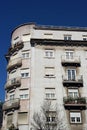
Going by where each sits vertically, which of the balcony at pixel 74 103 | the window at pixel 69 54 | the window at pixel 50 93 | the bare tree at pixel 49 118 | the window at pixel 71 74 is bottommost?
the bare tree at pixel 49 118

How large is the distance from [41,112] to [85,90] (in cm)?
735

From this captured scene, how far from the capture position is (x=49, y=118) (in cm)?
3225

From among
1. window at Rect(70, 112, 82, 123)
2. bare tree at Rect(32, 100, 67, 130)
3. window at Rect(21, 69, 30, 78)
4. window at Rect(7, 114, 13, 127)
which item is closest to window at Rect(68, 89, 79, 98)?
window at Rect(70, 112, 82, 123)

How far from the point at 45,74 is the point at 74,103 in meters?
6.32

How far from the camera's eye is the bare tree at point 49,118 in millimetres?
31438

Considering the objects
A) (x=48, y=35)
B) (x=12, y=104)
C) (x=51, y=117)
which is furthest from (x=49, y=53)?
(x=51, y=117)

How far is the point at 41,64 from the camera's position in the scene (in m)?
36.5

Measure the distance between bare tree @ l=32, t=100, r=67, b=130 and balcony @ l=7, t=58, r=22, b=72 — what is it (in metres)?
8.08

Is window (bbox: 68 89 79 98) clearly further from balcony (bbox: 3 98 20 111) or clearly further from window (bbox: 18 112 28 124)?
balcony (bbox: 3 98 20 111)

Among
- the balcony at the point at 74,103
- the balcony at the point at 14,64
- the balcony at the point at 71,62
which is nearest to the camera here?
the balcony at the point at 74,103

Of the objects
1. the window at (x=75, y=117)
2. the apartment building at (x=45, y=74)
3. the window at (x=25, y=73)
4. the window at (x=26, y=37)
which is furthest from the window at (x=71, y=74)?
the window at (x=26, y=37)

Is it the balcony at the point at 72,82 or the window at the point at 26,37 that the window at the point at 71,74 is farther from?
the window at the point at 26,37

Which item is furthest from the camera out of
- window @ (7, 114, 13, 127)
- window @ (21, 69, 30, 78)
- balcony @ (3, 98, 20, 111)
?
window @ (21, 69, 30, 78)

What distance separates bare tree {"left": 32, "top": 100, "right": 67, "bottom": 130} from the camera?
103 feet
